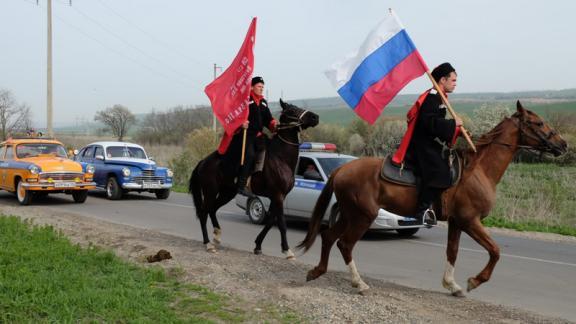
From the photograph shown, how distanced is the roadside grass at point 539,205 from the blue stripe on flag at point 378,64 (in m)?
8.75

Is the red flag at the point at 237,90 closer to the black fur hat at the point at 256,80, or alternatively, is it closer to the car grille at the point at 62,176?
the black fur hat at the point at 256,80

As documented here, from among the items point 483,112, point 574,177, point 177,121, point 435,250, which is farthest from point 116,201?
point 177,121

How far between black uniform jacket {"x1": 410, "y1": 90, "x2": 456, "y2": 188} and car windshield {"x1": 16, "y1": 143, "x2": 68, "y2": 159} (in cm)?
1424

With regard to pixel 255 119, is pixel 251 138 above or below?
below

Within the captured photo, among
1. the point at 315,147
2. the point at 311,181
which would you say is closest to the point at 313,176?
the point at 311,181

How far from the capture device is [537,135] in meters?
6.39

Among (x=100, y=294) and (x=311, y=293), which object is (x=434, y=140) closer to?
(x=311, y=293)

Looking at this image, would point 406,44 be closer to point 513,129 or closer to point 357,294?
point 513,129

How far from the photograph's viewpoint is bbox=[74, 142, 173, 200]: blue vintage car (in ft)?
61.1

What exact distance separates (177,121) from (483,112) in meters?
35.4

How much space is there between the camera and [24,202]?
16203mm

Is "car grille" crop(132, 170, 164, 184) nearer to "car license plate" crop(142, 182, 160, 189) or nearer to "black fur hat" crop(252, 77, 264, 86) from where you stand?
"car license plate" crop(142, 182, 160, 189)

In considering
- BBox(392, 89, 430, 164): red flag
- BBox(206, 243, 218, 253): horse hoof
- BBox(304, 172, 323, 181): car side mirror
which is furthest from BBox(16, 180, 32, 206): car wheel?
BBox(392, 89, 430, 164): red flag

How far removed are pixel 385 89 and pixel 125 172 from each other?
1350cm
